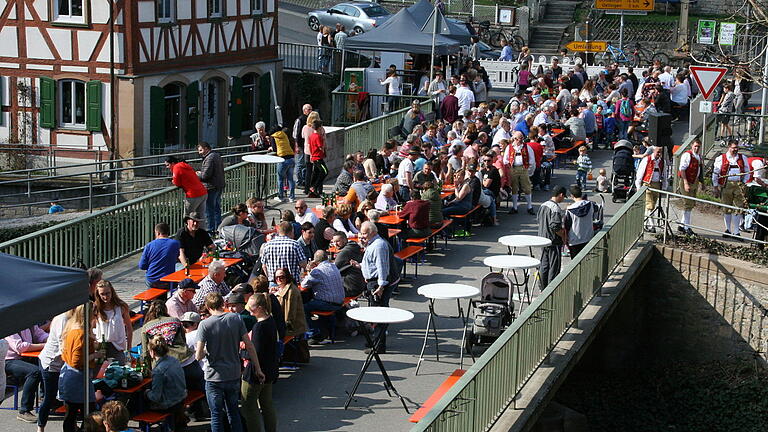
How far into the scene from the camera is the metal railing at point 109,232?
16.4 m

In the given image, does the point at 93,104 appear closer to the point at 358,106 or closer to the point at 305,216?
the point at 358,106

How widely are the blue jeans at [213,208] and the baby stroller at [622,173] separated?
26.1ft

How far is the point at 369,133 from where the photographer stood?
26484 millimetres

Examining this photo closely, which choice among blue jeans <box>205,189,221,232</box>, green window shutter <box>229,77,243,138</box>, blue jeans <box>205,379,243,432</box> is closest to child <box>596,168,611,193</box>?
blue jeans <box>205,189,221,232</box>

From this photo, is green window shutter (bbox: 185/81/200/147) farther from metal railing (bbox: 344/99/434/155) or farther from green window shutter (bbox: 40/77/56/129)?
metal railing (bbox: 344/99/434/155)

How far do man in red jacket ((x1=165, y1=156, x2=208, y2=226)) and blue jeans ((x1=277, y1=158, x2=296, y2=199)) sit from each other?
3228 millimetres

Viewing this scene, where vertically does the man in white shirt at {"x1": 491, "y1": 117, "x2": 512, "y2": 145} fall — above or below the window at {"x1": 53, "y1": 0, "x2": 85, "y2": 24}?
below

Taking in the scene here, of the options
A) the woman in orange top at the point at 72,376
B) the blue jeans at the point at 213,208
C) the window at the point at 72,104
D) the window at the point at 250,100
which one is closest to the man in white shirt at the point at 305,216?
the blue jeans at the point at 213,208

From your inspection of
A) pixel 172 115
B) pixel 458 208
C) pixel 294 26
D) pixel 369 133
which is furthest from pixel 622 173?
pixel 294 26

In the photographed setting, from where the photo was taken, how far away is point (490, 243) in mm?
20562

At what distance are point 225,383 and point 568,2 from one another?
47759mm

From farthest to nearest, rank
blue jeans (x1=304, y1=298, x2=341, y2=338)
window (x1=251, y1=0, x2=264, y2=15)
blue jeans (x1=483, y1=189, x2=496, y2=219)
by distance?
window (x1=251, y1=0, x2=264, y2=15) < blue jeans (x1=483, y1=189, x2=496, y2=219) < blue jeans (x1=304, y1=298, x2=341, y2=338)

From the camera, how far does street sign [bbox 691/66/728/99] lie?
2244 centimetres

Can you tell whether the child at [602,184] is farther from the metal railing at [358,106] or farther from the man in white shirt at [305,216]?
the man in white shirt at [305,216]
